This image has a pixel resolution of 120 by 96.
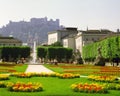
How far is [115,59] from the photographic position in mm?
64500

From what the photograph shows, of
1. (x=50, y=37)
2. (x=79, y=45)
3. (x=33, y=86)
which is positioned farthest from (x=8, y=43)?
(x=33, y=86)

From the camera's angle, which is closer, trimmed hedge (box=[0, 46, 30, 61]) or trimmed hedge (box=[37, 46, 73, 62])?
trimmed hedge (box=[0, 46, 30, 61])

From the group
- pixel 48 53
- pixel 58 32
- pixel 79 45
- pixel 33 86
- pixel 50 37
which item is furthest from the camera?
pixel 50 37

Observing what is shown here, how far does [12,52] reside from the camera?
343 feet

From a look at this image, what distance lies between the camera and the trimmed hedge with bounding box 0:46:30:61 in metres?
102

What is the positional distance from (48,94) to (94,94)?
1865 mm

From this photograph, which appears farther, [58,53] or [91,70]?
[58,53]

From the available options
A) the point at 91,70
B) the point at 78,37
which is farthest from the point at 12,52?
the point at 91,70

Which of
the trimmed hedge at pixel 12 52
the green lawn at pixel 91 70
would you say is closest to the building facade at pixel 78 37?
the trimmed hedge at pixel 12 52

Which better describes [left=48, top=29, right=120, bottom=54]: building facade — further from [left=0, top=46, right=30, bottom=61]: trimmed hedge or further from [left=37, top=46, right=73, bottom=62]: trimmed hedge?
[left=0, top=46, right=30, bottom=61]: trimmed hedge

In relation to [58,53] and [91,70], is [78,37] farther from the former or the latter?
[91,70]

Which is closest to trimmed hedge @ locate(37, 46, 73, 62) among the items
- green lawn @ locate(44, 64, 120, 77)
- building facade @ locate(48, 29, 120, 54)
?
building facade @ locate(48, 29, 120, 54)

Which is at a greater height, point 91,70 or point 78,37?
point 78,37

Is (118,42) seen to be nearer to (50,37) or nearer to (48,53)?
(48,53)
